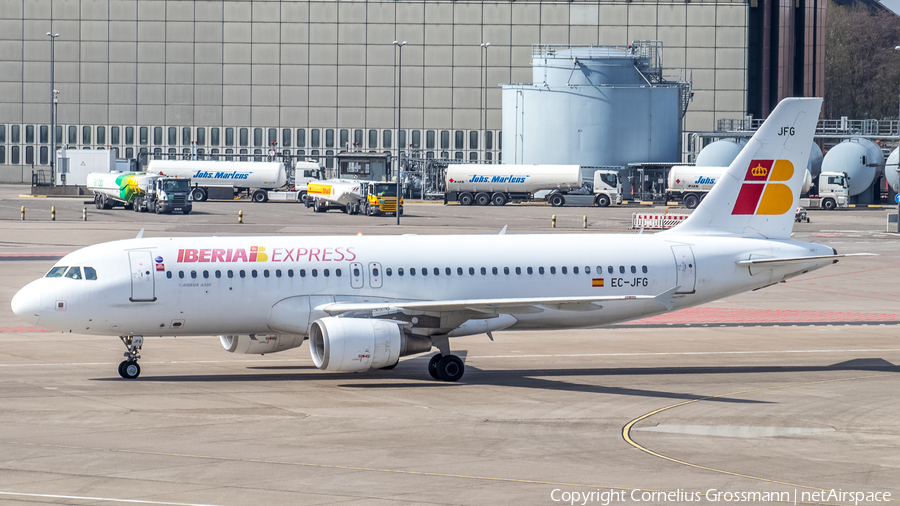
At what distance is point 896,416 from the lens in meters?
25.0

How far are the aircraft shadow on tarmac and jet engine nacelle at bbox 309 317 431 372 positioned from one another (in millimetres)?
1019

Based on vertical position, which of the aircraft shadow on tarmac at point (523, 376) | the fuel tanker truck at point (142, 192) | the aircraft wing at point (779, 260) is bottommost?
the aircraft shadow on tarmac at point (523, 376)

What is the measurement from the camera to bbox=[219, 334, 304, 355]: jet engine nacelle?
100ft

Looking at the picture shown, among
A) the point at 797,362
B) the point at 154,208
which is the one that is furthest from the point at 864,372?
the point at 154,208

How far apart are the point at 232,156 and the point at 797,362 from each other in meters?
120

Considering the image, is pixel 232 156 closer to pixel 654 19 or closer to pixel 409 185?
pixel 409 185

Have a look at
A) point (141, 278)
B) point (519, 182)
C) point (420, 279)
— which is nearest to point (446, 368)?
point (420, 279)

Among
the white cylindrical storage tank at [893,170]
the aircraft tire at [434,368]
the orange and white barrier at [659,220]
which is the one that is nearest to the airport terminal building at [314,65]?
the white cylindrical storage tank at [893,170]

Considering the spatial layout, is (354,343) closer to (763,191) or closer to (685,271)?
(685,271)

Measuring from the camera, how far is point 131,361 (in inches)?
1142

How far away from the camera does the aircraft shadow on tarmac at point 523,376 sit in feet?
92.4

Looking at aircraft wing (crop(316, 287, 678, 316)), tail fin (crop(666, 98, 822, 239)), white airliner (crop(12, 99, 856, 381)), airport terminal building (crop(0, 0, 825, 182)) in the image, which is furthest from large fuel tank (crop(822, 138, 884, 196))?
aircraft wing (crop(316, 287, 678, 316))

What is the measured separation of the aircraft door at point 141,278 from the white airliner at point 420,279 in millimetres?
27

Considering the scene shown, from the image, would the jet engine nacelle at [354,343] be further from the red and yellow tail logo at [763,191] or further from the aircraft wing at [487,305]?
the red and yellow tail logo at [763,191]
